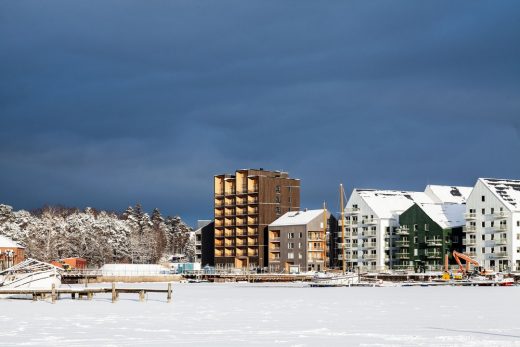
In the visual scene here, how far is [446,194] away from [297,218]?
30192 millimetres

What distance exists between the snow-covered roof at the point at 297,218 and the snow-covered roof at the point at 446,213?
89.9 feet

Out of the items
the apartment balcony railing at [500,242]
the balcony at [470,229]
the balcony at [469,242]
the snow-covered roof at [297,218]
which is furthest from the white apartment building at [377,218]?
the apartment balcony railing at [500,242]

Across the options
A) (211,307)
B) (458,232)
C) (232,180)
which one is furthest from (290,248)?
(211,307)

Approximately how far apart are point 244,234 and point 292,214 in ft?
40.4

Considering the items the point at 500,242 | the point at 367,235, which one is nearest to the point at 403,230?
the point at 367,235

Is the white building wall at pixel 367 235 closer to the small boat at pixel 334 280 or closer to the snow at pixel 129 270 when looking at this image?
the snow at pixel 129 270

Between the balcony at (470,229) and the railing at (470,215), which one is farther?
the railing at (470,215)

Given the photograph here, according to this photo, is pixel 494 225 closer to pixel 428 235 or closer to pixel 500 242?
pixel 500 242

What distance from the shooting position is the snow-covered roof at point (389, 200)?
159 m

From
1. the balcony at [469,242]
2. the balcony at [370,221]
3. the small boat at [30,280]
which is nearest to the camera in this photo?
the small boat at [30,280]

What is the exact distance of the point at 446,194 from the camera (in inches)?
6393

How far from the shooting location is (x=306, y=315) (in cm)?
4675

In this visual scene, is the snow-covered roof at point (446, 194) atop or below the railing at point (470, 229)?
atop

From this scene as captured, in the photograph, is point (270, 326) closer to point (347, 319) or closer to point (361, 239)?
point (347, 319)
